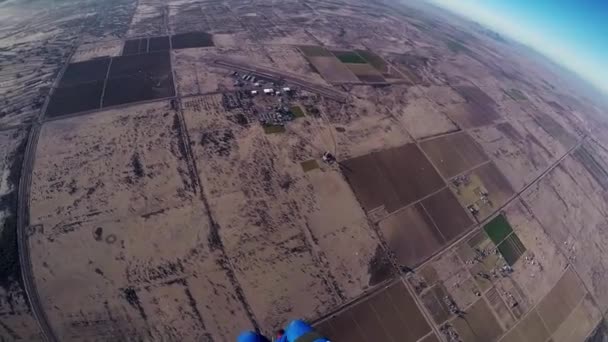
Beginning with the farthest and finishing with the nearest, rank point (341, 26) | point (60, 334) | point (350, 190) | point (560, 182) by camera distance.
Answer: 1. point (341, 26)
2. point (560, 182)
3. point (350, 190)
4. point (60, 334)

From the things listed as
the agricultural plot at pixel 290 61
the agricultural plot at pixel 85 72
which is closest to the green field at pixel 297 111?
the agricultural plot at pixel 290 61

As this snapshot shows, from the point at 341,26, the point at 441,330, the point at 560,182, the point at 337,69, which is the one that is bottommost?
the point at 441,330

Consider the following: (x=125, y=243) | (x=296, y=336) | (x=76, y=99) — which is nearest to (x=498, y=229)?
(x=296, y=336)

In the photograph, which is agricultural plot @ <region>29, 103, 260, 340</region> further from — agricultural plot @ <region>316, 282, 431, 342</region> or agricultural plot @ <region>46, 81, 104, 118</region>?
agricultural plot @ <region>316, 282, 431, 342</region>

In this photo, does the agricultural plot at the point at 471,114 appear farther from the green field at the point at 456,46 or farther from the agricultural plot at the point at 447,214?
the green field at the point at 456,46

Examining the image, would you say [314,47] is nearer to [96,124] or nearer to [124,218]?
[96,124]

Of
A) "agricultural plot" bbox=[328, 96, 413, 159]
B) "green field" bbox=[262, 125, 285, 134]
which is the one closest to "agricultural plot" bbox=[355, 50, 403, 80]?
"agricultural plot" bbox=[328, 96, 413, 159]

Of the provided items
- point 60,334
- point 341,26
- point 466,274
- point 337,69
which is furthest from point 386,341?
point 341,26
